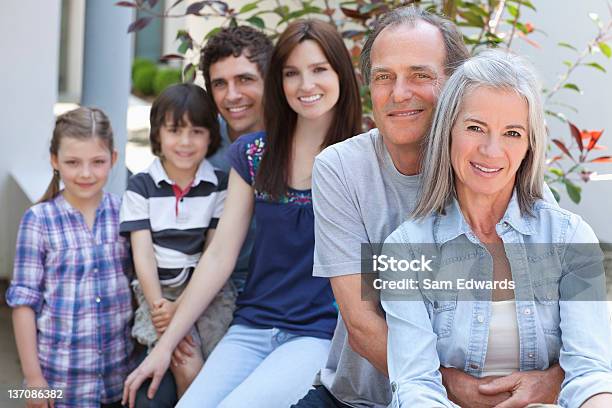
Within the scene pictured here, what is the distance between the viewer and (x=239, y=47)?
3283 mm

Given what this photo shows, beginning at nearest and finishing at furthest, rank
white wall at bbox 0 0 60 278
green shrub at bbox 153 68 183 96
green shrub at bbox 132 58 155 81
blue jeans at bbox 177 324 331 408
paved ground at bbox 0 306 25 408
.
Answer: blue jeans at bbox 177 324 331 408, paved ground at bbox 0 306 25 408, white wall at bbox 0 0 60 278, green shrub at bbox 153 68 183 96, green shrub at bbox 132 58 155 81

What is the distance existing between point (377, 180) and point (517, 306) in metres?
0.50

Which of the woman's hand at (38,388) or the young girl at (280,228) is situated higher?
the young girl at (280,228)

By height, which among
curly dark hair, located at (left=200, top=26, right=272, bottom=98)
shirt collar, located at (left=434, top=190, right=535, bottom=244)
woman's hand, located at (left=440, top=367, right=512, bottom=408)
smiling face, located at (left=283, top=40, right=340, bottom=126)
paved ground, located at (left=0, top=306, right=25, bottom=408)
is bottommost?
paved ground, located at (left=0, top=306, right=25, bottom=408)

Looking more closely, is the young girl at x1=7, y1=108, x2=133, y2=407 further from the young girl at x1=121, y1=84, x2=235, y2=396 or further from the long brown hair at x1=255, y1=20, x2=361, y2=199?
the long brown hair at x1=255, y1=20, x2=361, y2=199

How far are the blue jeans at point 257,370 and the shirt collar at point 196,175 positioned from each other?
57 centimetres

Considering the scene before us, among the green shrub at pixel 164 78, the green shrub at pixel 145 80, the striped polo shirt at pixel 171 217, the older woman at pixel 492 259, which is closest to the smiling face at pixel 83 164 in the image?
the striped polo shirt at pixel 171 217

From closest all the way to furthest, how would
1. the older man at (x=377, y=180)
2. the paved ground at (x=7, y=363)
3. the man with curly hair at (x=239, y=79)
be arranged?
the older man at (x=377, y=180) → the man with curly hair at (x=239, y=79) → the paved ground at (x=7, y=363)

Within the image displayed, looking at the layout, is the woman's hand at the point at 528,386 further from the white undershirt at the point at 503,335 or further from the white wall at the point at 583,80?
the white wall at the point at 583,80

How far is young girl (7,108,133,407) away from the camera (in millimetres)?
3104

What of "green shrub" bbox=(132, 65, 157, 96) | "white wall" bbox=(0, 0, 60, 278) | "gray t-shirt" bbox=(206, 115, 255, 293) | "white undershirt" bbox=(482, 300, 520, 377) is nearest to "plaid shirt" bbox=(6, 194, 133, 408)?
"gray t-shirt" bbox=(206, 115, 255, 293)

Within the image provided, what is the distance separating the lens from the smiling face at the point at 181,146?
3.17 meters

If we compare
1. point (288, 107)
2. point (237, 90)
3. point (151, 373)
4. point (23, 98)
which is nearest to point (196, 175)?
point (237, 90)

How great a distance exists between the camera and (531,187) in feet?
7.09
